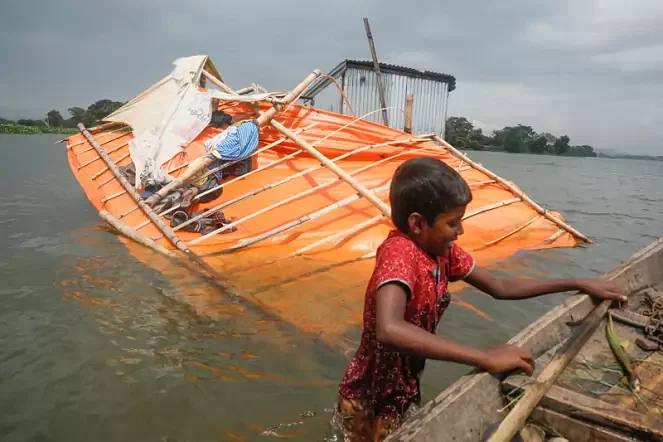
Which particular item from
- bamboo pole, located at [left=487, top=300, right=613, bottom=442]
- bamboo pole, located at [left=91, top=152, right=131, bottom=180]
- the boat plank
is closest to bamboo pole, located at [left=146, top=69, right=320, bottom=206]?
bamboo pole, located at [left=91, top=152, right=131, bottom=180]

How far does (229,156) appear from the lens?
5.40 metres

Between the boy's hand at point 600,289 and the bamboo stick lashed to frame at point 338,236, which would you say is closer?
the boy's hand at point 600,289

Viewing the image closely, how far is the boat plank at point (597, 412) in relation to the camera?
1583 mm

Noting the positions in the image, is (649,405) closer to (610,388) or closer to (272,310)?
(610,388)

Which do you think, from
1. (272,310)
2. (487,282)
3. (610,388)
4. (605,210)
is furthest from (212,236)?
(605,210)

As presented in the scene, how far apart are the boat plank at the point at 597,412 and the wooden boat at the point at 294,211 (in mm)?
1580

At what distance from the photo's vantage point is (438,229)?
1.55 m

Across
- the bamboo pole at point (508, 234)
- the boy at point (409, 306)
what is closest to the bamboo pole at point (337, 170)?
the bamboo pole at point (508, 234)

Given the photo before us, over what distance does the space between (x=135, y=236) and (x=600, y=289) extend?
4.33 m

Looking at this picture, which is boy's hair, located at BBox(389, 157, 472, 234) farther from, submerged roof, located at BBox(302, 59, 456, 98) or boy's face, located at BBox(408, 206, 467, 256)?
submerged roof, located at BBox(302, 59, 456, 98)

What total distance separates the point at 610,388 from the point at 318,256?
10.0ft

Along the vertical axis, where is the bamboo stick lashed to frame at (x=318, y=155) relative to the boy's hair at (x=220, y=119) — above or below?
below

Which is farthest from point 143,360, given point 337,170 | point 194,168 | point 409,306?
point 337,170

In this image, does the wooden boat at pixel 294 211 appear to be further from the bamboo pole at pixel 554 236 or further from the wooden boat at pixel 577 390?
the wooden boat at pixel 577 390
